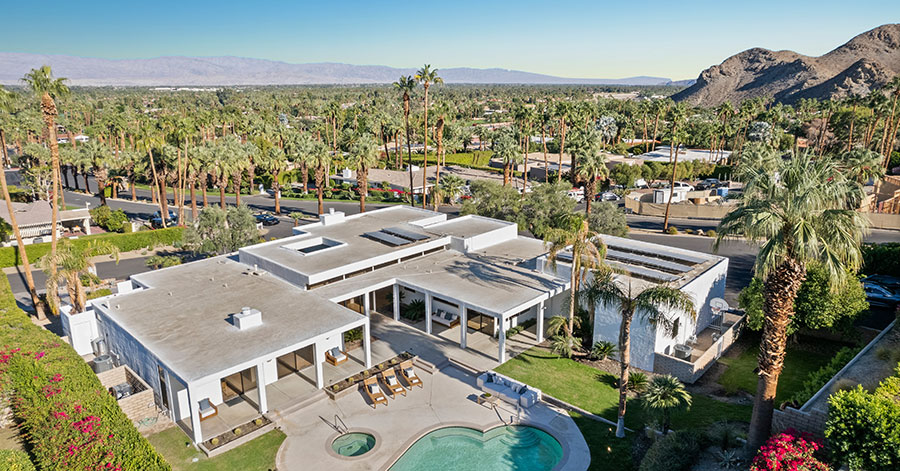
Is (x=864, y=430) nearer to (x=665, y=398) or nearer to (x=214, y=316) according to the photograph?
(x=665, y=398)

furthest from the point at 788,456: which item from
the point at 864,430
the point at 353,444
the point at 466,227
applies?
the point at 466,227

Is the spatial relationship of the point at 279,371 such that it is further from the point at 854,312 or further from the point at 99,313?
the point at 854,312

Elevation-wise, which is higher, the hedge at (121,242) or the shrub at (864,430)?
the shrub at (864,430)

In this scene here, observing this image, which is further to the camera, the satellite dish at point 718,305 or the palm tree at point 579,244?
the satellite dish at point 718,305

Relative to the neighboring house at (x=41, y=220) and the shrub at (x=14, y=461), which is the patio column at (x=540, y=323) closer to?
the shrub at (x=14, y=461)

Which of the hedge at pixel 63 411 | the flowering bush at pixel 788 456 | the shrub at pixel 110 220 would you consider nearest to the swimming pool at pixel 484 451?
the flowering bush at pixel 788 456

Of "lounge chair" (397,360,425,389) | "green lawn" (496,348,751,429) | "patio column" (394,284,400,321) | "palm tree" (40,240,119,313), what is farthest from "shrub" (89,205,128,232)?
"green lawn" (496,348,751,429)
